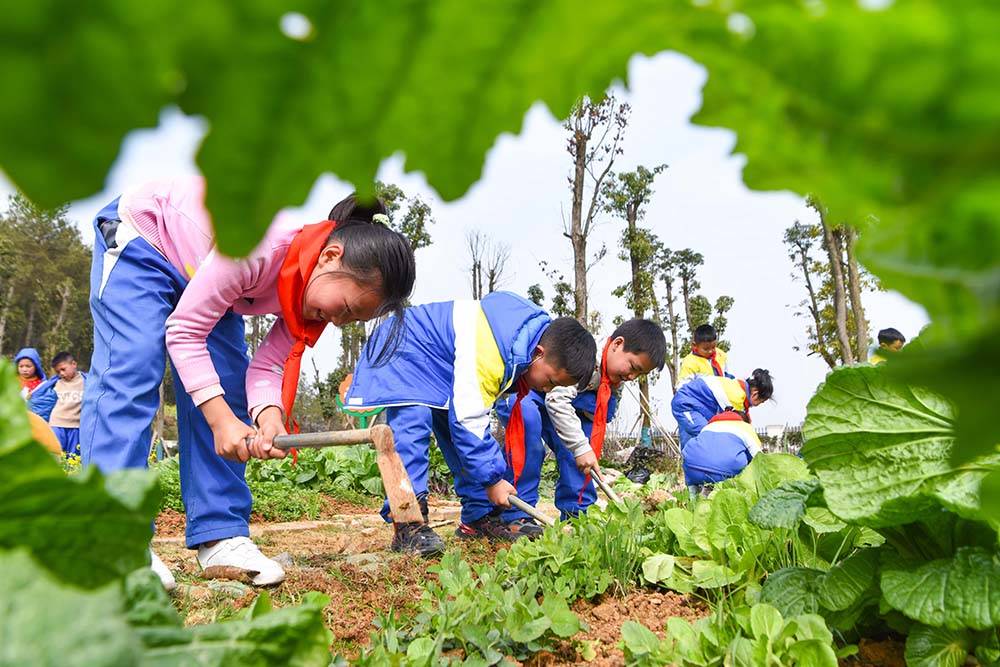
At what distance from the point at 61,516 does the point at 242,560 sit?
2526 mm

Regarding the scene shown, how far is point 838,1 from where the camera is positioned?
24cm

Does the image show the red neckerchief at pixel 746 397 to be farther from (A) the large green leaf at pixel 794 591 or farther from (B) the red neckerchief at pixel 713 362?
(A) the large green leaf at pixel 794 591

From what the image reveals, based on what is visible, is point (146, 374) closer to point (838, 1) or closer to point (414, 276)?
point (414, 276)

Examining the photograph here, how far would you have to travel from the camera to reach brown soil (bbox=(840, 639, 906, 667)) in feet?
5.09

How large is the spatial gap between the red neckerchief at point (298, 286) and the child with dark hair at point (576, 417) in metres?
2.61

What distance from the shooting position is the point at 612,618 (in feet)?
6.72

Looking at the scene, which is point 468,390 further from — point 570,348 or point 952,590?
point 952,590

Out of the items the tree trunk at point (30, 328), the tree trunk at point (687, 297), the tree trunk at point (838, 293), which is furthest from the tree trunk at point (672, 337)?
the tree trunk at point (30, 328)

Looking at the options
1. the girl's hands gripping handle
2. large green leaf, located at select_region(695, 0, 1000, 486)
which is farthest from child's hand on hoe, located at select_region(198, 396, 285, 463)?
large green leaf, located at select_region(695, 0, 1000, 486)

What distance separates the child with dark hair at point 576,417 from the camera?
5.52m

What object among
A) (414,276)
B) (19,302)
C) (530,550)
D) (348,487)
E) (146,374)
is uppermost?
(19,302)

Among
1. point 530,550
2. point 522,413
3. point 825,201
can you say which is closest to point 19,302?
point 522,413

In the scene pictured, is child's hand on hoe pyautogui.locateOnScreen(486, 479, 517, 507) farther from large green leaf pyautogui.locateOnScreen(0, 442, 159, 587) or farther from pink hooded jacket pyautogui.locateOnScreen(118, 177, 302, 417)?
large green leaf pyautogui.locateOnScreen(0, 442, 159, 587)

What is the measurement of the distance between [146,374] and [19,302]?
32.2m
